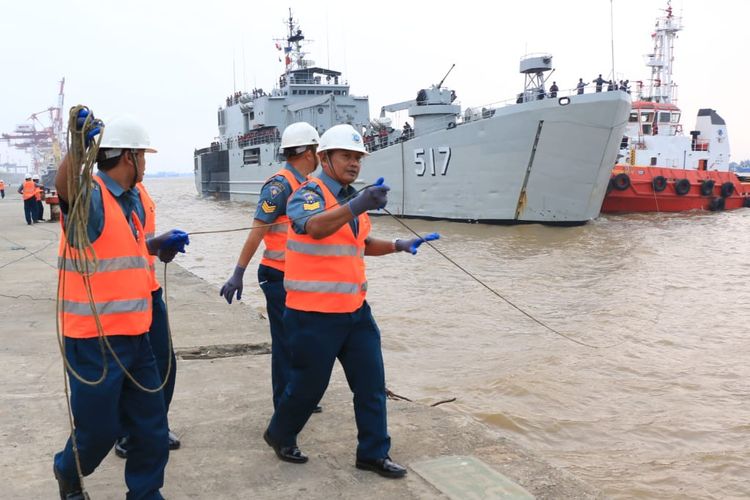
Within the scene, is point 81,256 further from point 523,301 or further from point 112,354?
point 523,301

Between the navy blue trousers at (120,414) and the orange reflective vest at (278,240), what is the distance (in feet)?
3.67

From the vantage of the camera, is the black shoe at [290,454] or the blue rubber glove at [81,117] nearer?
the blue rubber glove at [81,117]

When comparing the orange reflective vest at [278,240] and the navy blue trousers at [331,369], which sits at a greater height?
the orange reflective vest at [278,240]

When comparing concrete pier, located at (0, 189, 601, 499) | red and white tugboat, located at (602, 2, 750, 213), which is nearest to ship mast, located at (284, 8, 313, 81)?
red and white tugboat, located at (602, 2, 750, 213)

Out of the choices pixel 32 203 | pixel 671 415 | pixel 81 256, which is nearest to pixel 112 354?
pixel 81 256

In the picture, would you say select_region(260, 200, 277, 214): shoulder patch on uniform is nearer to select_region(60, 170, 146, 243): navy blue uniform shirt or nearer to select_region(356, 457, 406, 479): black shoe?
select_region(60, 170, 146, 243): navy blue uniform shirt

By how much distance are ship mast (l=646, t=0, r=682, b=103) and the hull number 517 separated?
56.8 ft

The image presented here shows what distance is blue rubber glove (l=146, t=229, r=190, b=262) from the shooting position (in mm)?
2781

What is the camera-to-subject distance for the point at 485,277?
36.9 ft

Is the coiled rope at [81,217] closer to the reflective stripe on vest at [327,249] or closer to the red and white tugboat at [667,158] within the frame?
the reflective stripe on vest at [327,249]

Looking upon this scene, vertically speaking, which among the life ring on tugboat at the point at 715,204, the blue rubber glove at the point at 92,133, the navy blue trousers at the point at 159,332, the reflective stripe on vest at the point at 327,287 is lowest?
the life ring on tugboat at the point at 715,204

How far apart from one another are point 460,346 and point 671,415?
2.36 m

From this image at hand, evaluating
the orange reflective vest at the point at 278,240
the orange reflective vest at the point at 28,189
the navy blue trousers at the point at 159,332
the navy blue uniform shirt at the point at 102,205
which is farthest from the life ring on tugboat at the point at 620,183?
the navy blue uniform shirt at the point at 102,205

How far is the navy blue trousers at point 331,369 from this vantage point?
8.90ft
